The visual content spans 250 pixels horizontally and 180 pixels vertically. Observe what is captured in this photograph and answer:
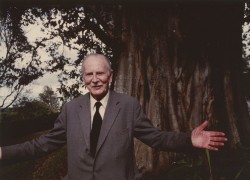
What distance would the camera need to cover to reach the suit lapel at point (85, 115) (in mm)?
2959

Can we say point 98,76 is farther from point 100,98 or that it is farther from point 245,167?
point 245,167

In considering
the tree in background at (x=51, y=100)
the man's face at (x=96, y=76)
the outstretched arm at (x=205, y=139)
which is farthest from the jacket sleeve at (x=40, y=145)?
the tree in background at (x=51, y=100)

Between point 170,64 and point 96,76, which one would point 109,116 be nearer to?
point 96,76

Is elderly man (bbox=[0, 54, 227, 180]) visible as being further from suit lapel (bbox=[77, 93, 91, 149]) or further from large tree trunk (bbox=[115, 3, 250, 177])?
large tree trunk (bbox=[115, 3, 250, 177])

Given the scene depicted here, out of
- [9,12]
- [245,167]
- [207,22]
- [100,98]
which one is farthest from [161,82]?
[9,12]

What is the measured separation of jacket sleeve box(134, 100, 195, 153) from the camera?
3039mm

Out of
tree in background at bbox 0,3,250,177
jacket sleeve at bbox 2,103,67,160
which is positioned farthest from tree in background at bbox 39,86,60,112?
jacket sleeve at bbox 2,103,67,160

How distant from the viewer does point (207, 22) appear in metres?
Answer: 7.05

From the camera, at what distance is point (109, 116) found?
9.88 feet

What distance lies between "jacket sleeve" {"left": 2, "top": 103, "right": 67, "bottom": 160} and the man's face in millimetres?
316

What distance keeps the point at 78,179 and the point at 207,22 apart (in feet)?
16.4

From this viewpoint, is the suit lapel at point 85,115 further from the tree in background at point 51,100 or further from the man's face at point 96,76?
the tree in background at point 51,100

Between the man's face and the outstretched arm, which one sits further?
the man's face

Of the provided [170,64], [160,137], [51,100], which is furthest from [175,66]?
[51,100]
